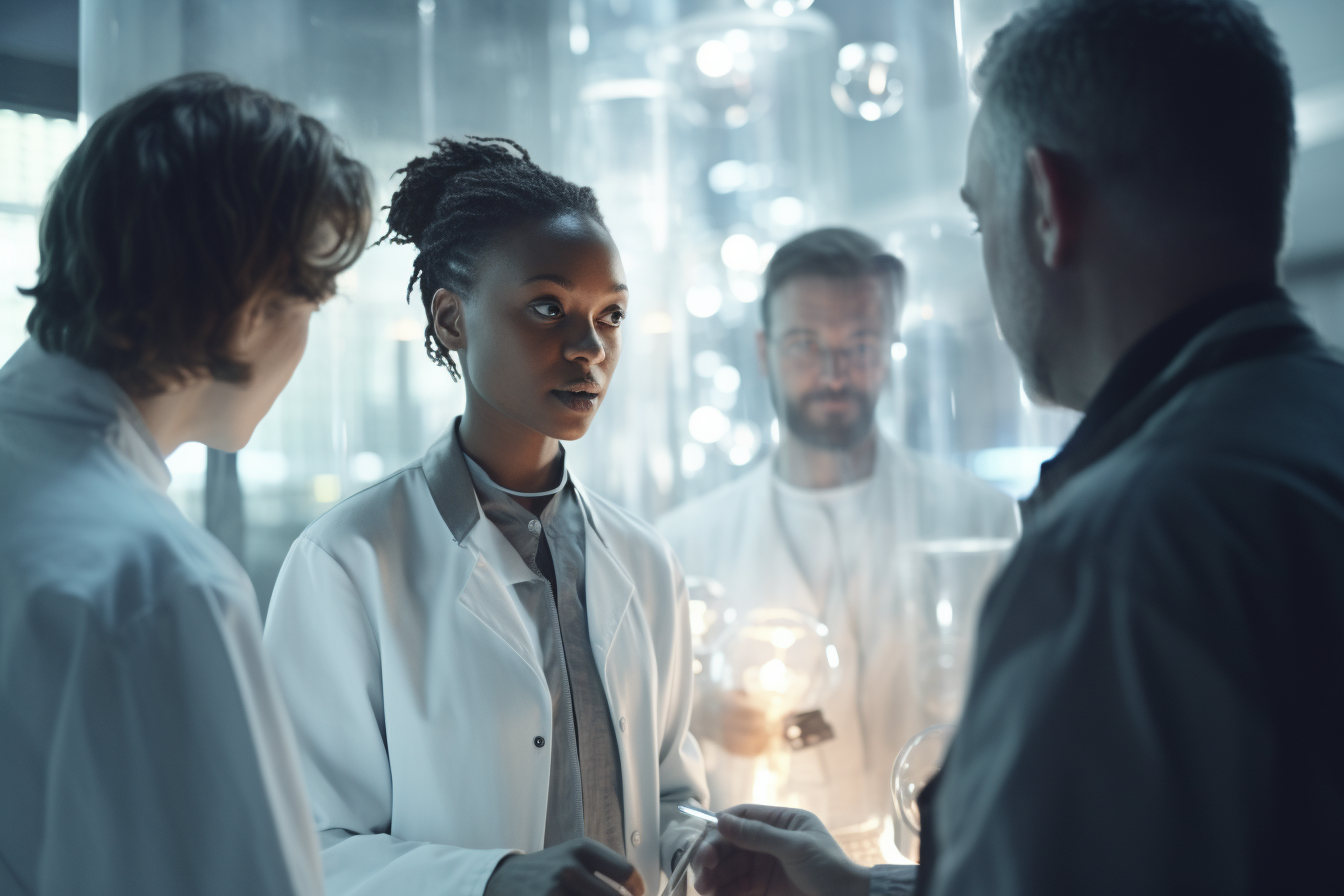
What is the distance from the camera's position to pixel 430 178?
1.10m

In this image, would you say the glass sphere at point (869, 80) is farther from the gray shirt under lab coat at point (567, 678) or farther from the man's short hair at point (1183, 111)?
the man's short hair at point (1183, 111)

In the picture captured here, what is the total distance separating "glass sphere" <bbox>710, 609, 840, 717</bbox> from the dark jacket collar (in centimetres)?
99

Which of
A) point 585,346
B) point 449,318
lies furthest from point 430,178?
point 585,346

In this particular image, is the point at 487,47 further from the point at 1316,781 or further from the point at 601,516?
the point at 1316,781

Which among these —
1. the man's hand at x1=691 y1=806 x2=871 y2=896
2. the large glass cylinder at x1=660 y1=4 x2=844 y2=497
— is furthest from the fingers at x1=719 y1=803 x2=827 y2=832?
the large glass cylinder at x1=660 y1=4 x2=844 y2=497

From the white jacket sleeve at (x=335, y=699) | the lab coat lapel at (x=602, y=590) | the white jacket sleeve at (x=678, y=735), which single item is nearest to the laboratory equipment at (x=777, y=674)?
the white jacket sleeve at (x=678, y=735)

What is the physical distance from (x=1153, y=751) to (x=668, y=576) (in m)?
0.75

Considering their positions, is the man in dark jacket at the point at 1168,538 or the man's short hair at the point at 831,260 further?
the man's short hair at the point at 831,260

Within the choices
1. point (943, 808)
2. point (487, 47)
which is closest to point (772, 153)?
point (487, 47)

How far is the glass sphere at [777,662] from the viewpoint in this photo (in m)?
1.55

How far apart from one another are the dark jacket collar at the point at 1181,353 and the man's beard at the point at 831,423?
1324mm

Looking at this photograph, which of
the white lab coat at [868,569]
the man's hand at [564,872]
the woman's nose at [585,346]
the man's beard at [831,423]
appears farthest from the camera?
the man's beard at [831,423]

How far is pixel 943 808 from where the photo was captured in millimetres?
500

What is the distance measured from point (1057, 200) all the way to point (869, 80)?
1.50 metres
